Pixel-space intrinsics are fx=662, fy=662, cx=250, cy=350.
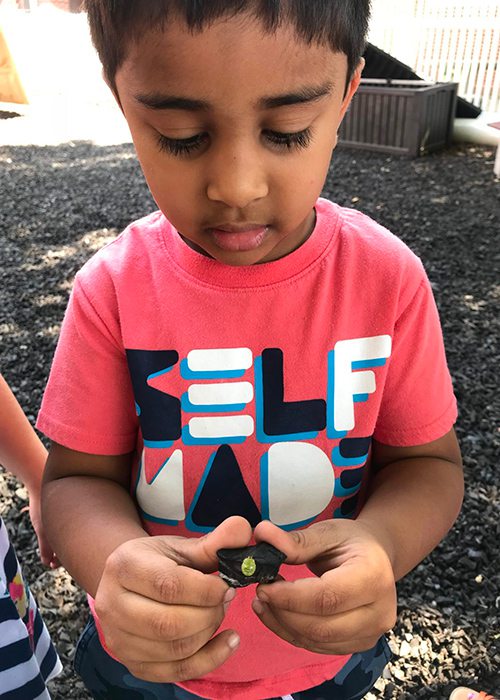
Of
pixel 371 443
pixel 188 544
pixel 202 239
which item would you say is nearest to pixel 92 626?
pixel 188 544

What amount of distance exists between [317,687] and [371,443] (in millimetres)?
456

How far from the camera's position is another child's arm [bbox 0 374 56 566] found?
4.83 ft

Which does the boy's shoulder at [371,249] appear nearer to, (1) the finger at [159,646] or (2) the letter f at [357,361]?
(2) the letter f at [357,361]

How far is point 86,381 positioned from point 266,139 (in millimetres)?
482

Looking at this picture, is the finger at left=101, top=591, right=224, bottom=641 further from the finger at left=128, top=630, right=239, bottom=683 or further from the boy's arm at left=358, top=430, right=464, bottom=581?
the boy's arm at left=358, top=430, right=464, bottom=581

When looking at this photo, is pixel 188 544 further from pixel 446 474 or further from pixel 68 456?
pixel 446 474

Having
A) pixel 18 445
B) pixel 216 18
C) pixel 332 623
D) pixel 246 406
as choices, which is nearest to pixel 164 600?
pixel 332 623

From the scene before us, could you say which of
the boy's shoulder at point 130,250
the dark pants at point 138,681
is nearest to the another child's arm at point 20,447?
the dark pants at point 138,681

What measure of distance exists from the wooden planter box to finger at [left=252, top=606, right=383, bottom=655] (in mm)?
7233

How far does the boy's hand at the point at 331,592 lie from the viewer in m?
0.85

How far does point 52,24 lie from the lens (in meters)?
14.0

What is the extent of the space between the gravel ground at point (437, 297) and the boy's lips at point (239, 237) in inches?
66.8

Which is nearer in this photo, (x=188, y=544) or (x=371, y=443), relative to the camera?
(x=188, y=544)

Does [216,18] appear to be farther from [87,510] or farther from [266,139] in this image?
[87,510]
